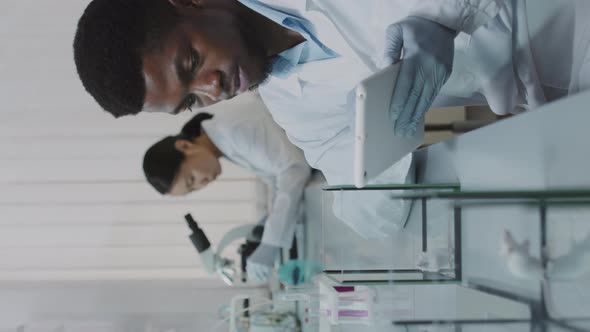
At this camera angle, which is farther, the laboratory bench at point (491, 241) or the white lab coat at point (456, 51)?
the white lab coat at point (456, 51)

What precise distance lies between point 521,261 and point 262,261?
1.86 m

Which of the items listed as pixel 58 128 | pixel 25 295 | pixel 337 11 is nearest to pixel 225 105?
pixel 58 128

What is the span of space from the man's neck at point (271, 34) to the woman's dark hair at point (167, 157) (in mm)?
1221

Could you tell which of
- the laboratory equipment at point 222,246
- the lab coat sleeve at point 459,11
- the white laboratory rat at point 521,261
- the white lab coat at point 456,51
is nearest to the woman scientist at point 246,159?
the laboratory equipment at point 222,246

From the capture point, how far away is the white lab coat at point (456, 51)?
970 mm

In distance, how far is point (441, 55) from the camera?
90cm

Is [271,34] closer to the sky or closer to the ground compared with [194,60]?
closer to the sky

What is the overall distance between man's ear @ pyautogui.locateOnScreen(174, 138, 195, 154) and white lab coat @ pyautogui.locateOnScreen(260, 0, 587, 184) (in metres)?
1.12

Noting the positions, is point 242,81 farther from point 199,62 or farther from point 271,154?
point 271,154

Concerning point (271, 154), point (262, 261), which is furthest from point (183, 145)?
point (262, 261)

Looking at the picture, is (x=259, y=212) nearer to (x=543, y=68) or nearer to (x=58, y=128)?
(x=58, y=128)

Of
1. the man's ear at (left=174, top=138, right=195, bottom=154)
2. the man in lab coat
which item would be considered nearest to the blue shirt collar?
the man in lab coat

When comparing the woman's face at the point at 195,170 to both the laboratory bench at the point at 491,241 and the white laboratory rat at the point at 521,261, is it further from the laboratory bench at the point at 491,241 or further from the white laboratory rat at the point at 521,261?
the white laboratory rat at the point at 521,261

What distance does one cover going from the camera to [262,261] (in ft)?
7.67
